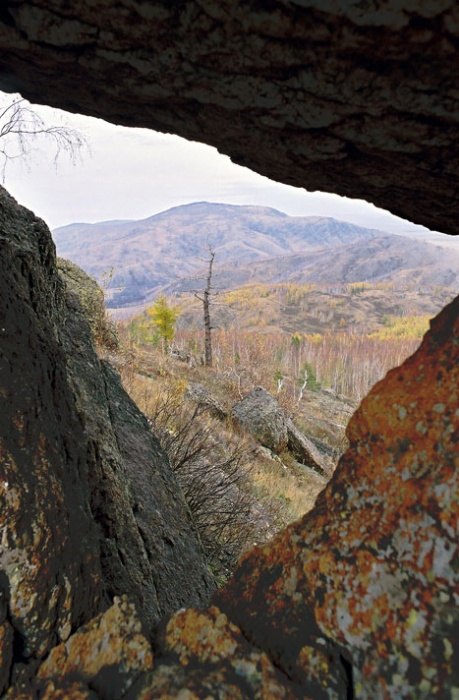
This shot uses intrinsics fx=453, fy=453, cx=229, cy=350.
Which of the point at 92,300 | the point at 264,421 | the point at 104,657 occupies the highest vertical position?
the point at 92,300

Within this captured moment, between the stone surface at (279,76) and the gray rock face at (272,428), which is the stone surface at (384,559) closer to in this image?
the stone surface at (279,76)

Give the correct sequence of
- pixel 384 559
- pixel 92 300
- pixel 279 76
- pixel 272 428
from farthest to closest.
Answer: pixel 272 428
pixel 92 300
pixel 279 76
pixel 384 559

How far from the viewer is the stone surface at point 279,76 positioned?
1664mm

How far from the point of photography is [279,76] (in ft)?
6.47

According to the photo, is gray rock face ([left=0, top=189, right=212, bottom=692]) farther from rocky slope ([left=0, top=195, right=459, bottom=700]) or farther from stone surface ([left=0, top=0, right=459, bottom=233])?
stone surface ([left=0, top=0, right=459, bottom=233])

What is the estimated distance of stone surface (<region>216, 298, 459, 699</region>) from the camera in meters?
1.55

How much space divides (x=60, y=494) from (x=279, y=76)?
7.14ft

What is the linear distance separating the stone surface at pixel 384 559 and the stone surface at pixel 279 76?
2.85ft

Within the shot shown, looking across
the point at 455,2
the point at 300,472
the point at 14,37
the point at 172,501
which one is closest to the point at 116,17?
the point at 14,37

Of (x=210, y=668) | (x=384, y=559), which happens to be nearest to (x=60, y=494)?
(x=210, y=668)

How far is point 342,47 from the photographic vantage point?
1.73 meters

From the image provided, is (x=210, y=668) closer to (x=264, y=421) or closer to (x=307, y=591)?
(x=307, y=591)

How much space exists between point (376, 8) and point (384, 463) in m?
1.65

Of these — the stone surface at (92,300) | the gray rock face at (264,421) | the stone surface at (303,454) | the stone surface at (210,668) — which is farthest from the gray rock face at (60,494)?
the stone surface at (303,454)
